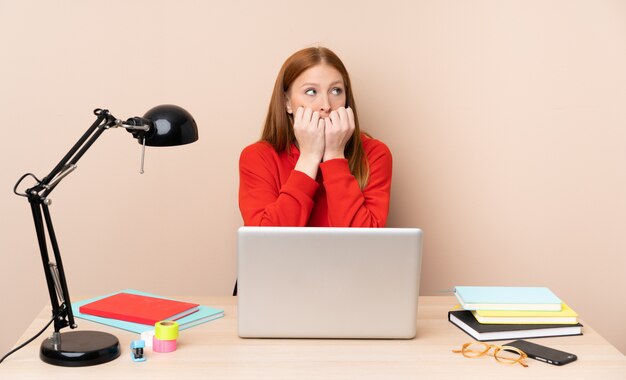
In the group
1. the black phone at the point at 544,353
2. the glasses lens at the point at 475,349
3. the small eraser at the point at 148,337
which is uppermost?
the small eraser at the point at 148,337

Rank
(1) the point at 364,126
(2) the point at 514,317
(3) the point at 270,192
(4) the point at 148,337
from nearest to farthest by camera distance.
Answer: (4) the point at 148,337 → (2) the point at 514,317 → (3) the point at 270,192 → (1) the point at 364,126

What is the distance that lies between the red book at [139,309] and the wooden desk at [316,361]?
0.21ft

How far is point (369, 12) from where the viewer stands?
2.58m

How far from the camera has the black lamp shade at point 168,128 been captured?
1.54m

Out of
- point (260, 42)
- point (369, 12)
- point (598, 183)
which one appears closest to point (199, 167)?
point (260, 42)

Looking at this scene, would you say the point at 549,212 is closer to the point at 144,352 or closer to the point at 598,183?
the point at 598,183

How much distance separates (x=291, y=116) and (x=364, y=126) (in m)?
0.33

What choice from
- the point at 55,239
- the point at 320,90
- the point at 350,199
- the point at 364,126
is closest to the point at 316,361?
the point at 55,239

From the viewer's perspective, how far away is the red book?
165 cm

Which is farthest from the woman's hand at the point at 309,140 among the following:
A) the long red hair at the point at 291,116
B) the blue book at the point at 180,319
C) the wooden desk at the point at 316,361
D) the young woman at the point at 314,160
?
the wooden desk at the point at 316,361

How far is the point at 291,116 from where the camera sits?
2.49 meters

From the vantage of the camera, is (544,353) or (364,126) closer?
(544,353)

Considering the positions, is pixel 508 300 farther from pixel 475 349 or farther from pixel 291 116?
pixel 291 116

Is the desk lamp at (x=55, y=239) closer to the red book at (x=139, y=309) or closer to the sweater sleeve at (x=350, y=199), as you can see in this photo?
the red book at (x=139, y=309)
